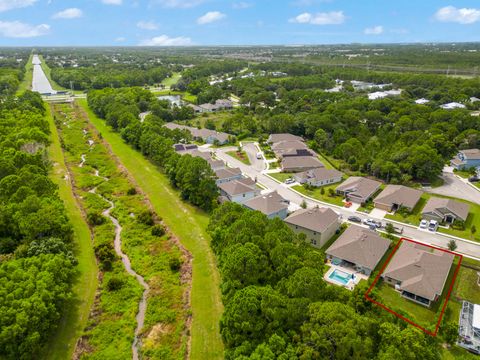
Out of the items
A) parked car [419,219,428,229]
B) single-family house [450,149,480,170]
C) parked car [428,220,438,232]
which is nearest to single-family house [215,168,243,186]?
parked car [419,219,428,229]

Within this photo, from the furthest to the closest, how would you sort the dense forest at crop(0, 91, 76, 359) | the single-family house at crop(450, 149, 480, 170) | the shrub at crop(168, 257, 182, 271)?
the single-family house at crop(450, 149, 480, 170) < the shrub at crop(168, 257, 182, 271) < the dense forest at crop(0, 91, 76, 359)

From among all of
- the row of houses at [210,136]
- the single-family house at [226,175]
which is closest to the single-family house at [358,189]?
the single-family house at [226,175]

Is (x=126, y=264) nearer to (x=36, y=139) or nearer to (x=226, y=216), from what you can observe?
(x=226, y=216)

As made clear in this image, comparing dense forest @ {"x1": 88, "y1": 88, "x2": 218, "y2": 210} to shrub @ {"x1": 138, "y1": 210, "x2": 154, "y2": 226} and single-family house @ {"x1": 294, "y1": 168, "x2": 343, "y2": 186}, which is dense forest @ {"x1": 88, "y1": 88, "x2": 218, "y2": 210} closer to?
shrub @ {"x1": 138, "y1": 210, "x2": 154, "y2": 226}

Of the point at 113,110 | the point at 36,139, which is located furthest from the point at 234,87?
the point at 36,139

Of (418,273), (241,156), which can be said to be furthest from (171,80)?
(418,273)

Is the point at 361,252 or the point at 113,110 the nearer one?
the point at 361,252
